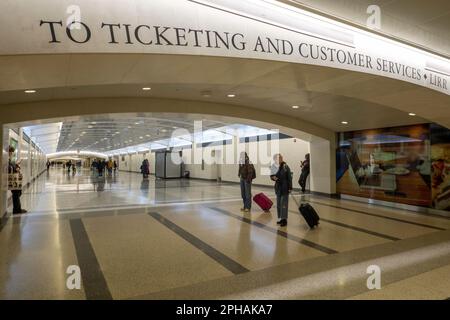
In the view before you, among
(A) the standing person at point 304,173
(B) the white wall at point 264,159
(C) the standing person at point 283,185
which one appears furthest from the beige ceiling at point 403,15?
(A) the standing person at point 304,173

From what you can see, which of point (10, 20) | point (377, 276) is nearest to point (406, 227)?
point (377, 276)

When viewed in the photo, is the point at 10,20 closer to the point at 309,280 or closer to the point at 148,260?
the point at 148,260

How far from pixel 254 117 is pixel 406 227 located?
223 inches

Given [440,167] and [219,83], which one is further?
[440,167]

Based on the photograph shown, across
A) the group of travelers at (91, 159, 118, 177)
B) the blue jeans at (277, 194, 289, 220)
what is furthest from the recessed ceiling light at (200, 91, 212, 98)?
the group of travelers at (91, 159, 118, 177)

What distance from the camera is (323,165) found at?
45.4 ft

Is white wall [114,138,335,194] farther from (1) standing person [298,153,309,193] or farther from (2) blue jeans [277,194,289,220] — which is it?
(2) blue jeans [277,194,289,220]

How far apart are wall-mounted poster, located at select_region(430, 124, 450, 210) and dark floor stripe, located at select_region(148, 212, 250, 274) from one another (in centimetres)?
860

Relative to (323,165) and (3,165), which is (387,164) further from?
(3,165)

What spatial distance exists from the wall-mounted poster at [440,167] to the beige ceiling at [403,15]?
5.81 metres

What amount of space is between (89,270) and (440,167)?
35.3 ft

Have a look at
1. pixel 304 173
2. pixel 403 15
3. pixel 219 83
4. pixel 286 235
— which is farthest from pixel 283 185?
pixel 304 173

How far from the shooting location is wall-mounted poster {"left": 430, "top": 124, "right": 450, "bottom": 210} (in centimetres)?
966

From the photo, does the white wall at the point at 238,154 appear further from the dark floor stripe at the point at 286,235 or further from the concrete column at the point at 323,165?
the dark floor stripe at the point at 286,235
